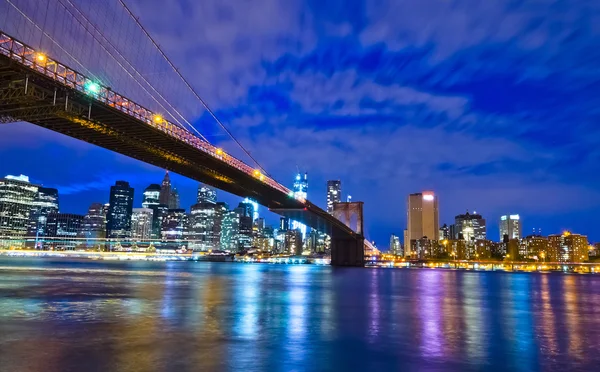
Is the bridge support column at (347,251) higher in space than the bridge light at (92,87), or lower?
lower

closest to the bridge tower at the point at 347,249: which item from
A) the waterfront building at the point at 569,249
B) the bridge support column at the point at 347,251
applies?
the bridge support column at the point at 347,251

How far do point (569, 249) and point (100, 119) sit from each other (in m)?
182

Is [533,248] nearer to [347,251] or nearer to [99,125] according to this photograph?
[347,251]

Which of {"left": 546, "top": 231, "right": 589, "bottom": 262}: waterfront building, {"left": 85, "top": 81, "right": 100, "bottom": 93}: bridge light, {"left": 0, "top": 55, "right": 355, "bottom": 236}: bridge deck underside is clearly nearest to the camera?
{"left": 0, "top": 55, "right": 355, "bottom": 236}: bridge deck underside

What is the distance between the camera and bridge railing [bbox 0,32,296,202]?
93.0 feet

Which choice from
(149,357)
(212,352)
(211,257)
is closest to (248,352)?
(212,352)

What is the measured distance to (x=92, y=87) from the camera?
3597 centimetres

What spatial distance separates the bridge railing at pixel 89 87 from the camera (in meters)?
28.3

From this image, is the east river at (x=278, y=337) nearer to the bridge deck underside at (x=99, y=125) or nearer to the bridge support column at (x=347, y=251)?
the bridge deck underside at (x=99, y=125)

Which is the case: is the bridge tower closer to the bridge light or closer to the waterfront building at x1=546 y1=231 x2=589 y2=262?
the bridge light

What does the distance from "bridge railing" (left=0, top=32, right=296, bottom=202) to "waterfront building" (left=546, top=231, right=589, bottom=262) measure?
164321mm

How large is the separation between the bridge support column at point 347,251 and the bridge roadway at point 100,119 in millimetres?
40610

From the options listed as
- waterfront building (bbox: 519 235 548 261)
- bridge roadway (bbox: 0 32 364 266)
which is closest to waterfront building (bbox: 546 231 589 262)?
waterfront building (bbox: 519 235 548 261)

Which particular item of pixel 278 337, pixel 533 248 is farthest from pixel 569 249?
pixel 278 337
